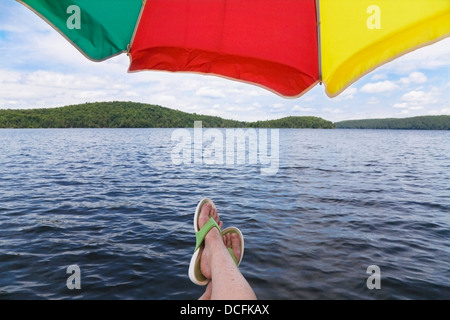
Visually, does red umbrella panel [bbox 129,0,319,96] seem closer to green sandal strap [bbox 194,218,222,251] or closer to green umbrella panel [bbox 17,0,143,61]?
green umbrella panel [bbox 17,0,143,61]

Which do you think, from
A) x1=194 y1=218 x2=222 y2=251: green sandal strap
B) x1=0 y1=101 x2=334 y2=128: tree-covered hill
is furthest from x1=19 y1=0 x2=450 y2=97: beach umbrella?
x1=0 y1=101 x2=334 y2=128: tree-covered hill

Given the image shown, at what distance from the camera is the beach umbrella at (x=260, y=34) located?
232cm

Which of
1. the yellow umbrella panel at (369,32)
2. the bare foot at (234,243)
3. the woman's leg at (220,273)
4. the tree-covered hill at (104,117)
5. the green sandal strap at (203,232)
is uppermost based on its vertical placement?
the tree-covered hill at (104,117)

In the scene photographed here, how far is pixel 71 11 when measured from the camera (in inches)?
94.0

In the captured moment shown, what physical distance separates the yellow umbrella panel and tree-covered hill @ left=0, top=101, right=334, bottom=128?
12175 cm

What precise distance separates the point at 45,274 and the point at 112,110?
14001 cm

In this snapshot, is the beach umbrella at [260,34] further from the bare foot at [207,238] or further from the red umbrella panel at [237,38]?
the bare foot at [207,238]

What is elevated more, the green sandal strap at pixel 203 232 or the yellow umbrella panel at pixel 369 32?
the yellow umbrella panel at pixel 369 32

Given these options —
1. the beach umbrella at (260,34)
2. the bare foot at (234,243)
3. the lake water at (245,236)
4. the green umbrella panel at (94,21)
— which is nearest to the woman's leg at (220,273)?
the bare foot at (234,243)

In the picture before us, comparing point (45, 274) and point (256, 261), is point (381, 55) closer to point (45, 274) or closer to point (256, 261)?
point (256, 261)

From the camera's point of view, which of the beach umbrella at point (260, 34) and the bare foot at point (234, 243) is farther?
the bare foot at point (234, 243)

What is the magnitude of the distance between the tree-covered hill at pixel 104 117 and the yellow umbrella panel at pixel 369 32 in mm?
121751

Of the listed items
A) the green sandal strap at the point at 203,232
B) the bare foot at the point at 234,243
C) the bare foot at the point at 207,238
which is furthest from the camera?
the bare foot at the point at 234,243

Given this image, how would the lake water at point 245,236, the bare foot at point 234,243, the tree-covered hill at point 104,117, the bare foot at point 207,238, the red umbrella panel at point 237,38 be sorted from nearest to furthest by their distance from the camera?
1. the red umbrella panel at point 237,38
2. the bare foot at point 207,238
3. the bare foot at point 234,243
4. the lake water at point 245,236
5. the tree-covered hill at point 104,117
